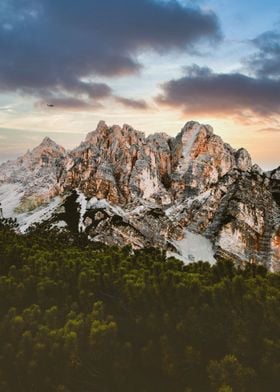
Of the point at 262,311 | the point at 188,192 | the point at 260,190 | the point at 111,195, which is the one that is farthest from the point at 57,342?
the point at 188,192

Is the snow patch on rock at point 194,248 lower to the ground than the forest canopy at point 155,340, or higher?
higher

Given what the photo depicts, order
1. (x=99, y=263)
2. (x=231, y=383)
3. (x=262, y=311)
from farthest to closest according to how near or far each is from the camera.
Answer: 1. (x=99, y=263)
2. (x=262, y=311)
3. (x=231, y=383)

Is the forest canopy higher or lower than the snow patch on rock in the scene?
lower

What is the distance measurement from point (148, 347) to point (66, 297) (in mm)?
5005

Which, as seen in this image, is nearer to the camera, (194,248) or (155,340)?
(155,340)

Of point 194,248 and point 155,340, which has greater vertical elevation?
point 194,248

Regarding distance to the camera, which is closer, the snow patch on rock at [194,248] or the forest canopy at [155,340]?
the forest canopy at [155,340]

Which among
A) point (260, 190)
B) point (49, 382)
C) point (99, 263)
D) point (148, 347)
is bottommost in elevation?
point (49, 382)

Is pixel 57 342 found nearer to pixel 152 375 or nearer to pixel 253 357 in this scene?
pixel 152 375

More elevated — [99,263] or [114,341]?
[99,263]

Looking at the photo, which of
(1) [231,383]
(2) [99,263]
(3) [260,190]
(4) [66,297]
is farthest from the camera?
Result: (3) [260,190]

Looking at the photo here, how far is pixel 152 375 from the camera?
18359 mm

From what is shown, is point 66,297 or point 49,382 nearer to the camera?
point 49,382

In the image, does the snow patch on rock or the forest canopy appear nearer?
the forest canopy
